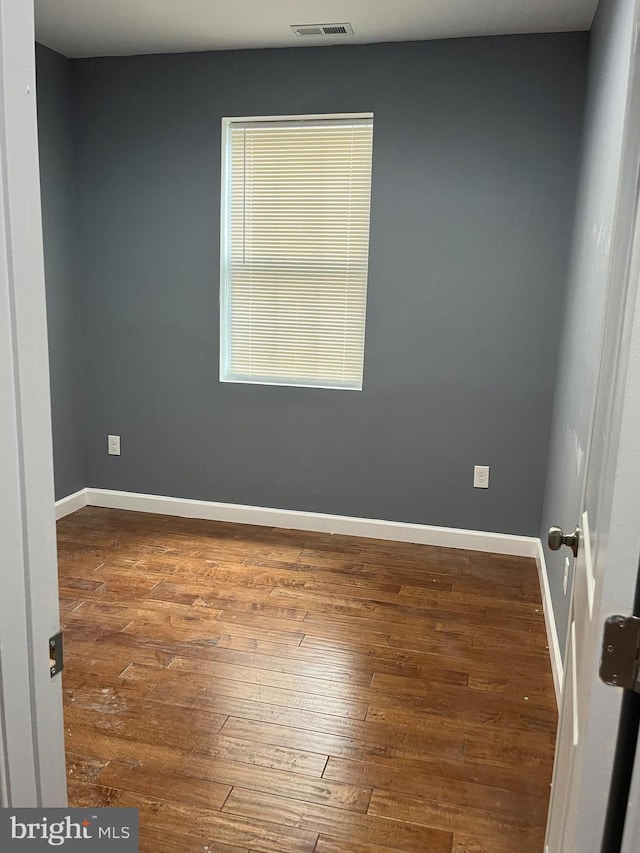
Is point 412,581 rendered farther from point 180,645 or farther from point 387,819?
point 387,819

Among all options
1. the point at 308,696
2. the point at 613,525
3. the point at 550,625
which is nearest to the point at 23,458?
the point at 613,525

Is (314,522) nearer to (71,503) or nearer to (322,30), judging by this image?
(71,503)

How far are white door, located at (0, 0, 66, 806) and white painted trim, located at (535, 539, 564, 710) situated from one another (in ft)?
6.20

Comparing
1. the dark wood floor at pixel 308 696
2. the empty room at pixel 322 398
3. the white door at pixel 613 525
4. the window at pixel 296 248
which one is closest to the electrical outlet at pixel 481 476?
the empty room at pixel 322 398

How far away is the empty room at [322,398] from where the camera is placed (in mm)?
2086

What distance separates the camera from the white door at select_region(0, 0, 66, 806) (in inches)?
29.9

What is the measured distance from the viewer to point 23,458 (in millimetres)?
816

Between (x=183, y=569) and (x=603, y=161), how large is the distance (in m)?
2.55

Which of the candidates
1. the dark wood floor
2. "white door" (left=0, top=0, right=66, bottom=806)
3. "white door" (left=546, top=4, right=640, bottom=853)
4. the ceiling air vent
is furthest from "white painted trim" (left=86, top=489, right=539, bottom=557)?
"white door" (left=0, top=0, right=66, bottom=806)

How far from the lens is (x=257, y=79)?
3.66m

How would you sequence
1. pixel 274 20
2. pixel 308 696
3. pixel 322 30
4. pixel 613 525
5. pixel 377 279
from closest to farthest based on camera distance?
pixel 613 525, pixel 308 696, pixel 274 20, pixel 322 30, pixel 377 279

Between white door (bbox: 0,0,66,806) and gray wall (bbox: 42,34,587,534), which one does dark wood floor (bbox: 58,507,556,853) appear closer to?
gray wall (bbox: 42,34,587,534)

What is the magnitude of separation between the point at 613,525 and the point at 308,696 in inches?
72.4

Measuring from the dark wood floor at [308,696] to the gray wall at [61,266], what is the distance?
74 cm
